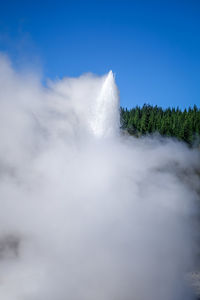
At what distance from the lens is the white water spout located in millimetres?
4391

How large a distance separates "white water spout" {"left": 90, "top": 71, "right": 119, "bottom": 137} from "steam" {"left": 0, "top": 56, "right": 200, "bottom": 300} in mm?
742

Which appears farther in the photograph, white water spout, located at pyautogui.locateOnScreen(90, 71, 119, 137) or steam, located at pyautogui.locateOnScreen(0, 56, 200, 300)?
white water spout, located at pyautogui.locateOnScreen(90, 71, 119, 137)

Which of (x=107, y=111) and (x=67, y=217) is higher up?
(x=107, y=111)

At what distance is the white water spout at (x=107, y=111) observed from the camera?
439 cm

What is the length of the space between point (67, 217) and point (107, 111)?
106 inches

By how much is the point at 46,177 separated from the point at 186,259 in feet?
11.7

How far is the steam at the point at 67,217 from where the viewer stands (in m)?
2.99

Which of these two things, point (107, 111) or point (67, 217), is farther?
point (107, 111)

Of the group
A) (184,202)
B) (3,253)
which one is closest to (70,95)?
(3,253)

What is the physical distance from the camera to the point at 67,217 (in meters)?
3.13

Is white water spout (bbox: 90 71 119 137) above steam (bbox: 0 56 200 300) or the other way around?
above

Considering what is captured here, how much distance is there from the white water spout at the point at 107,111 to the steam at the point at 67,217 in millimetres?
742

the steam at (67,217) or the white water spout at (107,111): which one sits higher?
the white water spout at (107,111)

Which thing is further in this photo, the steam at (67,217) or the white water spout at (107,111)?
the white water spout at (107,111)
